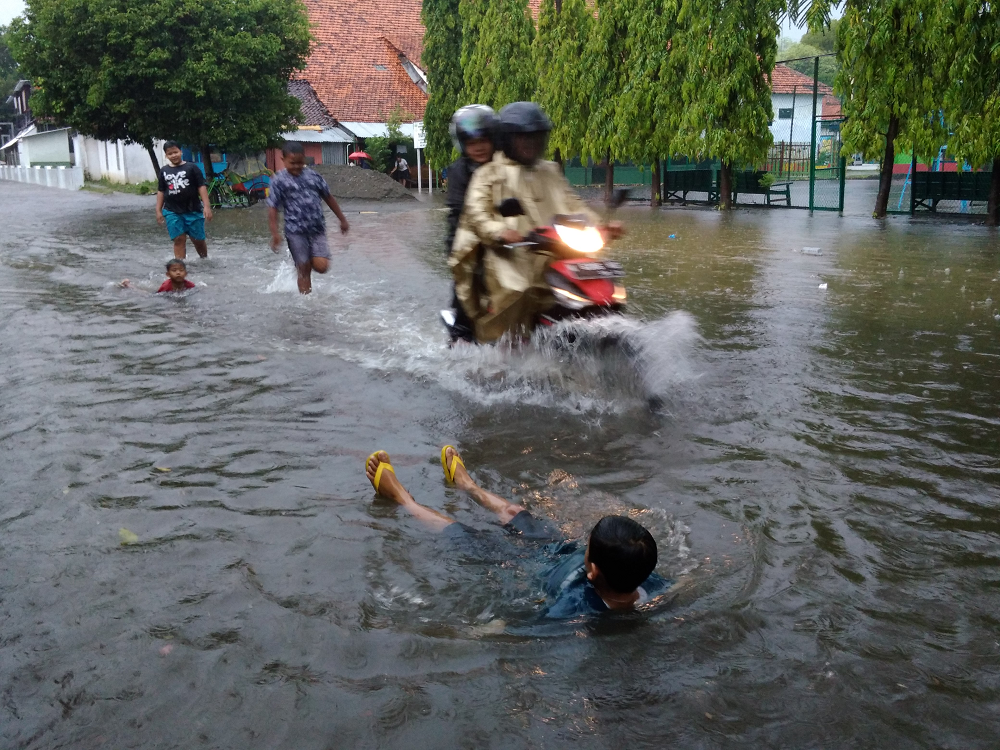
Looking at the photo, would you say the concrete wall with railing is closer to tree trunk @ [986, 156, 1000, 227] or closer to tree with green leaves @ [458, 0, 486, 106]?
tree with green leaves @ [458, 0, 486, 106]

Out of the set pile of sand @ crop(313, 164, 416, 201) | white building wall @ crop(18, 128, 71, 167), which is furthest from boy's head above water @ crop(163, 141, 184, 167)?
white building wall @ crop(18, 128, 71, 167)

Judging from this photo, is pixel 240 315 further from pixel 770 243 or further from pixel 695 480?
pixel 770 243

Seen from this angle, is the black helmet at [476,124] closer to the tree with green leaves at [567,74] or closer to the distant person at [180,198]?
the distant person at [180,198]

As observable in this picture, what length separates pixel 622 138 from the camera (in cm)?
2330

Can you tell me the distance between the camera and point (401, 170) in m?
38.1

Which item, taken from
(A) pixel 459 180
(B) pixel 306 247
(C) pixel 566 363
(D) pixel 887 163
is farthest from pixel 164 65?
(C) pixel 566 363

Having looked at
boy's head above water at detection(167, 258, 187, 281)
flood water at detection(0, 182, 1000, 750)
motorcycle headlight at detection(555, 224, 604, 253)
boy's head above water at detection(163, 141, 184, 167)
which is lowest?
flood water at detection(0, 182, 1000, 750)

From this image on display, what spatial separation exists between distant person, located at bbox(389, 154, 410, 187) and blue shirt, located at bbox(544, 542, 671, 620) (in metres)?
35.1

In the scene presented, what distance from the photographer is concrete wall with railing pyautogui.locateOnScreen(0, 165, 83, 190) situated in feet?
145

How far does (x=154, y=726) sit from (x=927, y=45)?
16564 mm

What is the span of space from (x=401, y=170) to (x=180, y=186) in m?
26.7

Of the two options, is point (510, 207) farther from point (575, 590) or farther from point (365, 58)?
point (365, 58)

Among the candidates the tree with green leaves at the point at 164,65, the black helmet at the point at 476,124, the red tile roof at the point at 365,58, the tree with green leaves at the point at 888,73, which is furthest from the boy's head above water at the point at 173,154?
the red tile roof at the point at 365,58

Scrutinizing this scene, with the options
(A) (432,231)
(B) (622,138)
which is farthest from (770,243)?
(B) (622,138)
